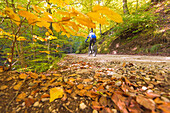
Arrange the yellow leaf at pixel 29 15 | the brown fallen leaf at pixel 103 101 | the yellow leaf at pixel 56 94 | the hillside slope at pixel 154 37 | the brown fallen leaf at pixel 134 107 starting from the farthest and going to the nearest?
the hillside slope at pixel 154 37, the yellow leaf at pixel 56 94, the brown fallen leaf at pixel 103 101, the brown fallen leaf at pixel 134 107, the yellow leaf at pixel 29 15

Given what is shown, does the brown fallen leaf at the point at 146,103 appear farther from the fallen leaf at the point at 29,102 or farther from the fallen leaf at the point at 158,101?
the fallen leaf at the point at 29,102

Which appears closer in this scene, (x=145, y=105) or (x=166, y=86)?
(x=145, y=105)

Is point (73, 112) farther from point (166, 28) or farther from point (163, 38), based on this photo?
point (166, 28)

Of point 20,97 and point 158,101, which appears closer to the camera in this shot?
point 158,101

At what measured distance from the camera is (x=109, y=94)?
812 millimetres

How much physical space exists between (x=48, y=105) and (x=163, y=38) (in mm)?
6943

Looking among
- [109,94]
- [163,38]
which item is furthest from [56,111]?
[163,38]

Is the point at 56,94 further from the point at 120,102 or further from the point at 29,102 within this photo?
the point at 120,102

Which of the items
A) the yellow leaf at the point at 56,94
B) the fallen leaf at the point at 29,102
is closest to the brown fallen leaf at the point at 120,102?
the yellow leaf at the point at 56,94

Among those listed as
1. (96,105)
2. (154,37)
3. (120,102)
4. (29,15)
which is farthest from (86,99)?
(154,37)

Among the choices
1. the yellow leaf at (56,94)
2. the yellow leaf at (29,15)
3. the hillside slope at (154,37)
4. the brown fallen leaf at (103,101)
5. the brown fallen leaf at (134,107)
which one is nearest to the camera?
the yellow leaf at (29,15)

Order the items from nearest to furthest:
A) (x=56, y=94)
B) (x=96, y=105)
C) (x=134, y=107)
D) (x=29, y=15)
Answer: (x=29, y=15)
(x=134, y=107)
(x=96, y=105)
(x=56, y=94)

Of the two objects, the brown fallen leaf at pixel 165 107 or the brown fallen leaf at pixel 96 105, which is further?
the brown fallen leaf at pixel 96 105

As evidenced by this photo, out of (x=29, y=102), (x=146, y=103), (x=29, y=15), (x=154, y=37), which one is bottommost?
(x=29, y=102)
